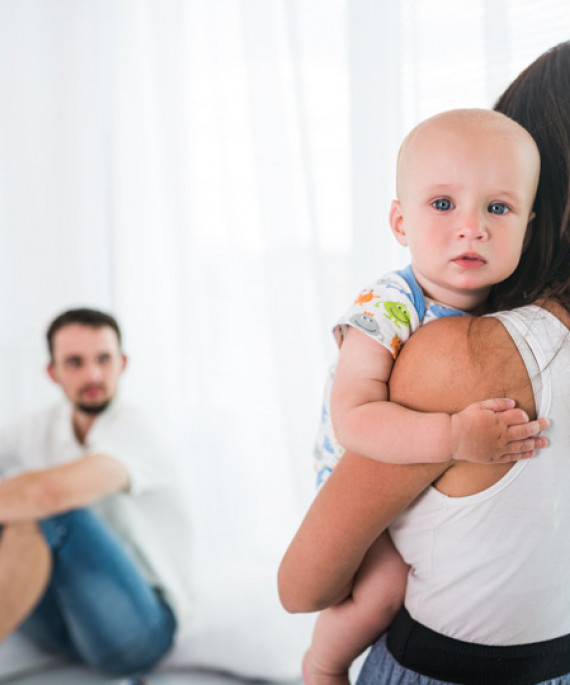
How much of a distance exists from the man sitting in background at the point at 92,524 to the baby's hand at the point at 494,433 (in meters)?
1.45

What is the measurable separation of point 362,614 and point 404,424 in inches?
12.0

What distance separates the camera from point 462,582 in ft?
2.64

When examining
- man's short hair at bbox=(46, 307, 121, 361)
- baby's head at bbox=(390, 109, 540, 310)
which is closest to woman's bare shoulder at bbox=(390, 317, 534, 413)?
baby's head at bbox=(390, 109, 540, 310)

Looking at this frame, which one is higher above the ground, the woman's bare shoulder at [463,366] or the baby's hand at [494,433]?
the woman's bare shoulder at [463,366]

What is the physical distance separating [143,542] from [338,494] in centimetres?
149

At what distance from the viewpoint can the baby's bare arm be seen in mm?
733

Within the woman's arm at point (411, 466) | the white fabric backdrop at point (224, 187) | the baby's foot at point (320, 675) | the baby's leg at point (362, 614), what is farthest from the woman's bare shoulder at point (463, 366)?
the white fabric backdrop at point (224, 187)

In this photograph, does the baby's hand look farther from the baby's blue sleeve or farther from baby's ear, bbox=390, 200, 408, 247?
baby's ear, bbox=390, 200, 408, 247

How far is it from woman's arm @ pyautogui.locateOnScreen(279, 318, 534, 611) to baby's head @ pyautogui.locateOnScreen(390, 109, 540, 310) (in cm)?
12

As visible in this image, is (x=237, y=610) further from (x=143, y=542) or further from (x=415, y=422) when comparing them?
(x=415, y=422)

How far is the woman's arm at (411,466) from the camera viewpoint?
0.75 m

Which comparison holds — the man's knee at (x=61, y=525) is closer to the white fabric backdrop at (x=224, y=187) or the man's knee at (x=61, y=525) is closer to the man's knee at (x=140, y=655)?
the man's knee at (x=140, y=655)

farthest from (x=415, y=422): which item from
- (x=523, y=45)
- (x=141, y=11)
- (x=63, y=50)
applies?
(x=63, y=50)

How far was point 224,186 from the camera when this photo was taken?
2303 millimetres
